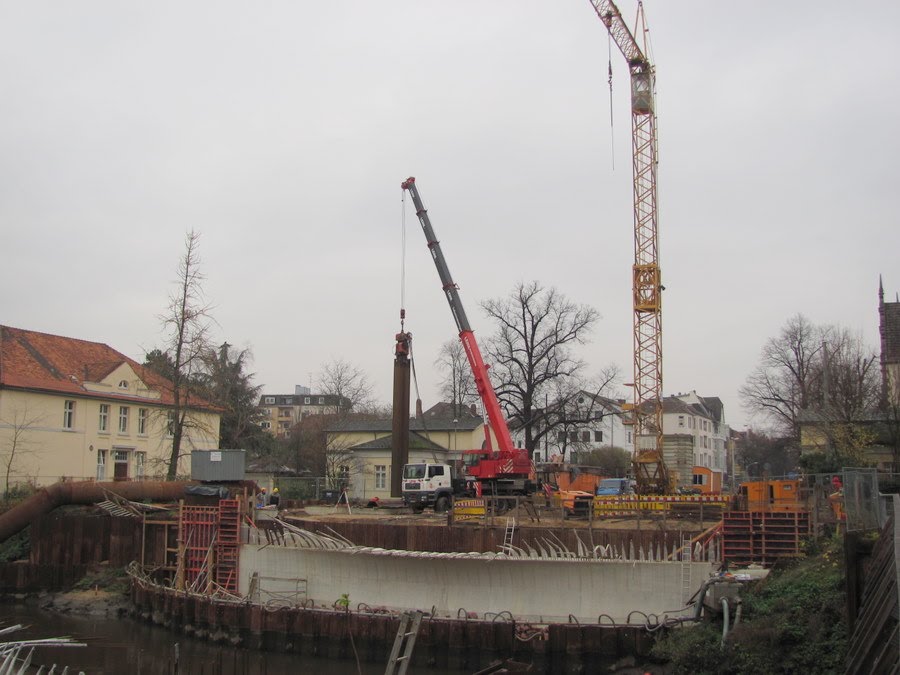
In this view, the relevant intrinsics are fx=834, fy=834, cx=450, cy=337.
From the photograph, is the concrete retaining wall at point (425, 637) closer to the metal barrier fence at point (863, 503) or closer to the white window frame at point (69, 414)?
→ the metal barrier fence at point (863, 503)

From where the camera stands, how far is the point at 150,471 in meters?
50.2

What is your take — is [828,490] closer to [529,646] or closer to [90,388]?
[529,646]

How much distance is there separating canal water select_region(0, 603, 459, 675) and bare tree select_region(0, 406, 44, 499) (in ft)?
56.2

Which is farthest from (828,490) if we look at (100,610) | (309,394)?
(309,394)

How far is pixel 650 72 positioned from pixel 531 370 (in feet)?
69.1

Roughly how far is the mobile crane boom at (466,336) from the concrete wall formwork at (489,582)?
11751 mm

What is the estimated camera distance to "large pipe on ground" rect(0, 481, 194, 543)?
111 feet

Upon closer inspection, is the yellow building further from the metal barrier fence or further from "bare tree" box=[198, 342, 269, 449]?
the metal barrier fence

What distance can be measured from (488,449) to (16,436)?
963 inches

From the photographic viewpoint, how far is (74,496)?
34344mm

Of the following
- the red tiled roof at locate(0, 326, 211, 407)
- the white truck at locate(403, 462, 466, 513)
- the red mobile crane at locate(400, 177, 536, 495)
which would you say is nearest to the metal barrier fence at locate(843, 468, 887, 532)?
the red mobile crane at locate(400, 177, 536, 495)

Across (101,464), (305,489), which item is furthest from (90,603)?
(305,489)

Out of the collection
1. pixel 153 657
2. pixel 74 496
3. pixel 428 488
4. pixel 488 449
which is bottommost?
pixel 153 657

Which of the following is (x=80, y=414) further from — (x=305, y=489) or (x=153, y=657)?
(x=153, y=657)
